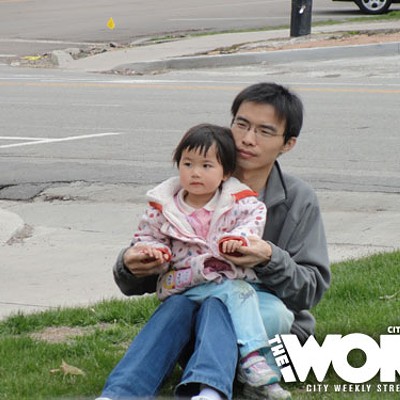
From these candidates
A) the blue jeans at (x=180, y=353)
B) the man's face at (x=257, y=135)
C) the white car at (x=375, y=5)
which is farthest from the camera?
the white car at (x=375, y=5)

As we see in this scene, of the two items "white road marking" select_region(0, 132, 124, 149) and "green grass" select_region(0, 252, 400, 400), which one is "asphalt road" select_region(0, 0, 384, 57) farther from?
"green grass" select_region(0, 252, 400, 400)

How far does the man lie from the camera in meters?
4.18

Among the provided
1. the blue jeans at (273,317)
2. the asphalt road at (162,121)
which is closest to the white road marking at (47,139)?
the asphalt road at (162,121)

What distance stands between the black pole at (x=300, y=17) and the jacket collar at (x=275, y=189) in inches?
683

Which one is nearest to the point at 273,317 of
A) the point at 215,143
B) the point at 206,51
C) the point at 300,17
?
the point at 215,143

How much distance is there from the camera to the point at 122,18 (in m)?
29.3

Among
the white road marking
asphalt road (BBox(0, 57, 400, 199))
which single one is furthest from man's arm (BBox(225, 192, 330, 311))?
the white road marking

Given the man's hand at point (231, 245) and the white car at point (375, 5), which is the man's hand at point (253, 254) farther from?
the white car at point (375, 5)

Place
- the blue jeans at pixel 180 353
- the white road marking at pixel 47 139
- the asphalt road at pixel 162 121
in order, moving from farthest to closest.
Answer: the white road marking at pixel 47 139
the asphalt road at pixel 162 121
the blue jeans at pixel 180 353

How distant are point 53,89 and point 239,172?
1238cm

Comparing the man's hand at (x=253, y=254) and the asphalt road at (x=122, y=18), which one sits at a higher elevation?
the man's hand at (x=253, y=254)

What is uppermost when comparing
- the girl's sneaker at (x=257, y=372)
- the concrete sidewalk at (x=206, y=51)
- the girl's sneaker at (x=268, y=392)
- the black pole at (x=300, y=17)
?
the girl's sneaker at (x=257, y=372)

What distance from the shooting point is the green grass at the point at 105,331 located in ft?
15.1

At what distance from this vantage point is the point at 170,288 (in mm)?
4453
